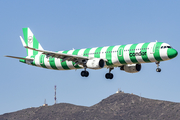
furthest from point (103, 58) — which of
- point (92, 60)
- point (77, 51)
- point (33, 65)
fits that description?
point (33, 65)

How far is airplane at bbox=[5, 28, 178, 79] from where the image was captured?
59.4m

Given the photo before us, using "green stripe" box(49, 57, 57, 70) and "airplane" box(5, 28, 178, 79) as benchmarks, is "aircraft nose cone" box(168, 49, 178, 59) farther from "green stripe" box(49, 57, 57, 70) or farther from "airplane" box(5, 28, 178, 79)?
"green stripe" box(49, 57, 57, 70)

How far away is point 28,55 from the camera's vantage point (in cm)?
7856

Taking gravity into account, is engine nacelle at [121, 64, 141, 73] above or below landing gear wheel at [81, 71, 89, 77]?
above

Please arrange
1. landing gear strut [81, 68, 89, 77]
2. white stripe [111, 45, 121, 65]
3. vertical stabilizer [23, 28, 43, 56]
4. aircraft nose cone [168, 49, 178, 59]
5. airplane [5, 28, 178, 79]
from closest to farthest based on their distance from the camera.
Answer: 1. aircraft nose cone [168, 49, 178, 59]
2. airplane [5, 28, 178, 79]
3. white stripe [111, 45, 121, 65]
4. landing gear strut [81, 68, 89, 77]
5. vertical stabilizer [23, 28, 43, 56]

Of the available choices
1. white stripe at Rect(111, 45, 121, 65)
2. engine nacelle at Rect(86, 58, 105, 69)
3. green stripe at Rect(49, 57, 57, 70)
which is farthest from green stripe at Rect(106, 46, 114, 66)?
green stripe at Rect(49, 57, 57, 70)

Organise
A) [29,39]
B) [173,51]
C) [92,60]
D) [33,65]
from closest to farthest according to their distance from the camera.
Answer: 1. [173,51]
2. [92,60]
3. [33,65]
4. [29,39]

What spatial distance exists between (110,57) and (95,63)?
115 inches

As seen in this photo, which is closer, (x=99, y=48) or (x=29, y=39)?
(x=99, y=48)

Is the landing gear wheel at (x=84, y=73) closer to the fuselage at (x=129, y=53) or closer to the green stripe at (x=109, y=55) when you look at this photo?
the fuselage at (x=129, y=53)

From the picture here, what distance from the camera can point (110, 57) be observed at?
63719 millimetres

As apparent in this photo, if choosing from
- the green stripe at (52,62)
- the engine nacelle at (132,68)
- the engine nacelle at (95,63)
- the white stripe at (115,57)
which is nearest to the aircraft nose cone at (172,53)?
the white stripe at (115,57)

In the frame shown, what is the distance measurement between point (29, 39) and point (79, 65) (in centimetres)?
1853

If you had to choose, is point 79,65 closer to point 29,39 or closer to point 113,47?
point 113,47
